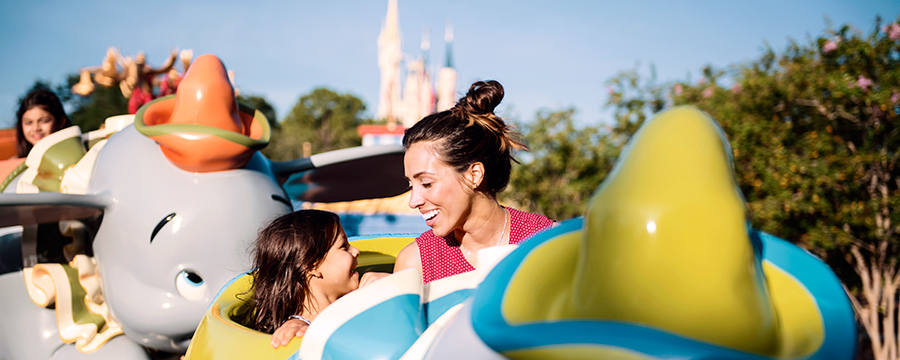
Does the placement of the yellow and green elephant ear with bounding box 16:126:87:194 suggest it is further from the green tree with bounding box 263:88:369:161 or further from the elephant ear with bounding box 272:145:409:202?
the green tree with bounding box 263:88:369:161

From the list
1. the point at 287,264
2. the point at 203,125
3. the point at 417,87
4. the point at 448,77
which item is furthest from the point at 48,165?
the point at 417,87

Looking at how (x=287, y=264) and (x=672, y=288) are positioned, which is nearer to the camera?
(x=672, y=288)

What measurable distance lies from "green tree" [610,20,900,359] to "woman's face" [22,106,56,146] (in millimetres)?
5027

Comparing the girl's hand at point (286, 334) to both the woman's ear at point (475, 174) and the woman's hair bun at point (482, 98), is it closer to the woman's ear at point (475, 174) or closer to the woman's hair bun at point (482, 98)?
the woman's ear at point (475, 174)

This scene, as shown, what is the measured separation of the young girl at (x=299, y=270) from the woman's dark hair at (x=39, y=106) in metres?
2.22

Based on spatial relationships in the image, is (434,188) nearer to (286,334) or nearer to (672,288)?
(286,334)

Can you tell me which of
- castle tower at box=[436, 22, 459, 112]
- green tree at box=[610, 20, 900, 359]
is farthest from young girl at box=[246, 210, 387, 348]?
castle tower at box=[436, 22, 459, 112]

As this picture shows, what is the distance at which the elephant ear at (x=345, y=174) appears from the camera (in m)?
2.83

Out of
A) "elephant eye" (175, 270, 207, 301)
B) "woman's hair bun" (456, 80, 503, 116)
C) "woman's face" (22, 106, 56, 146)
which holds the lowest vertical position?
"elephant eye" (175, 270, 207, 301)

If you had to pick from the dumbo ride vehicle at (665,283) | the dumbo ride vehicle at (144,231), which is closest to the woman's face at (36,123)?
the dumbo ride vehicle at (144,231)

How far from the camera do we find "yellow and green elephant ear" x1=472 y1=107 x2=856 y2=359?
637mm

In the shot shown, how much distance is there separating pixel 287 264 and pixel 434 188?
483 mm

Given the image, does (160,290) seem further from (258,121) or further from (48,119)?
(48,119)

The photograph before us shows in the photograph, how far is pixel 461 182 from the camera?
1913 mm
